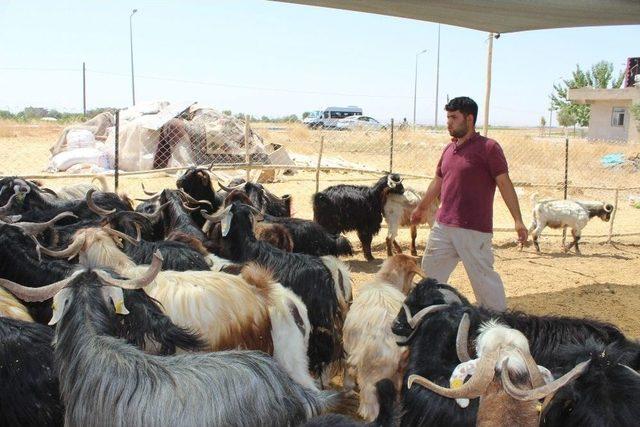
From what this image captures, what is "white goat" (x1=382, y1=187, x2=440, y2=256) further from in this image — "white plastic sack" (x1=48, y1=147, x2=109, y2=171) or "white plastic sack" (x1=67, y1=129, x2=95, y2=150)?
"white plastic sack" (x1=67, y1=129, x2=95, y2=150)

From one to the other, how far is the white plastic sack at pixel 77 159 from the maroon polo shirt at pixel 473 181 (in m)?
13.2

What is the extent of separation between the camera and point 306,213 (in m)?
12.2

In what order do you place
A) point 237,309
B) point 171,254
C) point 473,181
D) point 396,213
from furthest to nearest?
point 396,213 → point 473,181 → point 171,254 → point 237,309

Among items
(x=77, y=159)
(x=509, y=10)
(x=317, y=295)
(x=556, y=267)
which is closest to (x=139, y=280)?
(x=317, y=295)

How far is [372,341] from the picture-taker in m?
4.29

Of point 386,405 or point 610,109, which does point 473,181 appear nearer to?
point 386,405

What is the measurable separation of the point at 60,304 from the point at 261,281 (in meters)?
1.40

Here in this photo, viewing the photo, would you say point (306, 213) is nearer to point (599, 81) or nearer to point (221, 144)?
point (221, 144)

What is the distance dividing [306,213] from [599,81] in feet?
138

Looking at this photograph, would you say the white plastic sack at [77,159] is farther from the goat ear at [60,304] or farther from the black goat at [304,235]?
the goat ear at [60,304]

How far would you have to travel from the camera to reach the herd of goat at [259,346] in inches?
108

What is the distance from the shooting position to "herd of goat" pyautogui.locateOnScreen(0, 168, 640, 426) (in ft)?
9.02

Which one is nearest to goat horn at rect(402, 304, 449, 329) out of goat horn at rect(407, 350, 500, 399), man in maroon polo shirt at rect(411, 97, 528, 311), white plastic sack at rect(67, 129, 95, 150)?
goat horn at rect(407, 350, 500, 399)

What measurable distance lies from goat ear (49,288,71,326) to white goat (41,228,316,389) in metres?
0.47
